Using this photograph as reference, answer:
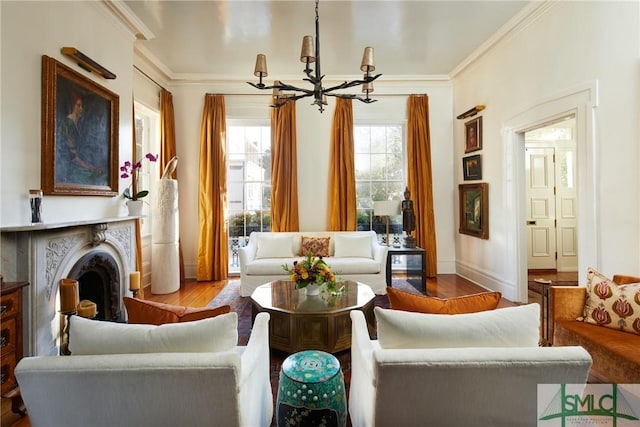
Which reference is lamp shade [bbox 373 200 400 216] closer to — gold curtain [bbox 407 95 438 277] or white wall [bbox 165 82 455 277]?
gold curtain [bbox 407 95 438 277]

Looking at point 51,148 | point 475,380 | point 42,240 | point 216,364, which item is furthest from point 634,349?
point 51,148

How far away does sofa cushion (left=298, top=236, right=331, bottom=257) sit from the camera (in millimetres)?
4703

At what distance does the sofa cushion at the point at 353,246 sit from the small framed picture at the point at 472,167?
1.90 metres

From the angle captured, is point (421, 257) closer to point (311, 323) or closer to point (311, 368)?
point (311, 323)

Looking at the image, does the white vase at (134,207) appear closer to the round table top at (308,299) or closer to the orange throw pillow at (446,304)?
the round table top at (308,299)

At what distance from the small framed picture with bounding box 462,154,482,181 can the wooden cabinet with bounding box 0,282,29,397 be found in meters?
5.24

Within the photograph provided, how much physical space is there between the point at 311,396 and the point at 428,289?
3694 millimetres

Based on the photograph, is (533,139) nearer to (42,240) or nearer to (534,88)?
(534,88)

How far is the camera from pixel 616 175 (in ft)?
8.82

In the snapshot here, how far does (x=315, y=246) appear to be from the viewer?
4.71 m

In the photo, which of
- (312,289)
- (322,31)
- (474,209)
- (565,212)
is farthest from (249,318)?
(565,212)

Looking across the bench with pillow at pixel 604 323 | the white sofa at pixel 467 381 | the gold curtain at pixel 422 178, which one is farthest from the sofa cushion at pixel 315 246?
the white sofa at pixel 467 381

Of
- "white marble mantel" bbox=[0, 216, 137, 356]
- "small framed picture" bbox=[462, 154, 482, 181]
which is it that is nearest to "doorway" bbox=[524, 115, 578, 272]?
"small framed picture" bbox=[462, 154, 482, 181]

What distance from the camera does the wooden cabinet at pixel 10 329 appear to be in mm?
1950
